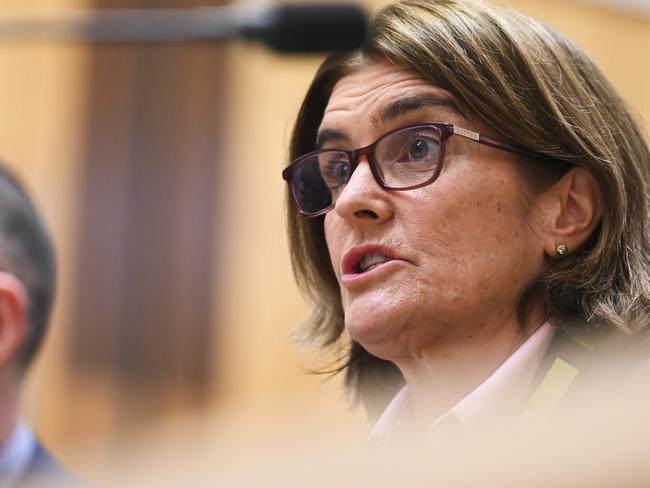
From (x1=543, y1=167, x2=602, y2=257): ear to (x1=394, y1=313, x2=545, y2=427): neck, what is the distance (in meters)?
0.14

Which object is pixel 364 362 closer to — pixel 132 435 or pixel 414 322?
pixel 414 322

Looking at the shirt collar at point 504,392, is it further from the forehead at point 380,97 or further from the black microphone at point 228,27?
the black microphone at point 228,27

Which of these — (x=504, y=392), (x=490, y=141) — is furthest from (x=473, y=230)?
(x=504, y=392)

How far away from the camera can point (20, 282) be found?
99.7 inches

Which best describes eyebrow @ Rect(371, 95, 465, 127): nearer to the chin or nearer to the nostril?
the nostril

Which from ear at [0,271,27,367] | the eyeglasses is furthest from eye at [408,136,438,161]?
ear at [0,271,27,367]

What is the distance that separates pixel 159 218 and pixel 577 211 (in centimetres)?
470

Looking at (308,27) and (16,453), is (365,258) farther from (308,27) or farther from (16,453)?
(16,453)

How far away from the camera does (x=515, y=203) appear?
6.31 feet

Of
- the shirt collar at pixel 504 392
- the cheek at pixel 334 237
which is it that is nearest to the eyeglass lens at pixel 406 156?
the cheek at pixel 334 237

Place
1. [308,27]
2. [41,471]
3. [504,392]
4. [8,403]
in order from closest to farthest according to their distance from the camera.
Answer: [308,27] < [504,392] < [41,471] < [8,403]

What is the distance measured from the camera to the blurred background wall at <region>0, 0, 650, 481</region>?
621 cm

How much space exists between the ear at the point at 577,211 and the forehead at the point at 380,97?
0.22 meters

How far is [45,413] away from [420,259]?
480cm
